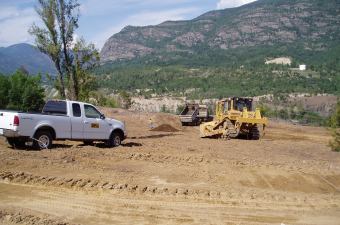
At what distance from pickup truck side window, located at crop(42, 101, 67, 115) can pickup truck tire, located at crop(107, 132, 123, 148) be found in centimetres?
248

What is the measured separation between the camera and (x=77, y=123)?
662 inches

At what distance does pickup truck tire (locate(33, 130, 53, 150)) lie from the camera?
1569 cm

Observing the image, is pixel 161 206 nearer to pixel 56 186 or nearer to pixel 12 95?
pixel 56 186

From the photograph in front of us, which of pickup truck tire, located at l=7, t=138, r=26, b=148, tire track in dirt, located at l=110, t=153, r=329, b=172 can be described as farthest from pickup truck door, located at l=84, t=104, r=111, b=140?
pickup truck tire, located at l=7, t=138, r=26, b=148

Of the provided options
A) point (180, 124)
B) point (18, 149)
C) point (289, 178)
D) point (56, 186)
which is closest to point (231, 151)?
point (289, 178)

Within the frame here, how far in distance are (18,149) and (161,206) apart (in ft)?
27.1

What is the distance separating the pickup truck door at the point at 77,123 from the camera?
16.7m

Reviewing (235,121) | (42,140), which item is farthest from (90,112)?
(235,121)

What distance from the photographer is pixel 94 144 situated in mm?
19078

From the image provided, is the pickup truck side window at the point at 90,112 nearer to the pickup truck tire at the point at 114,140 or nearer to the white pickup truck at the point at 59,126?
the white pickup truck at the point at 59,126

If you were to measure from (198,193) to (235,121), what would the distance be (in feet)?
51.8

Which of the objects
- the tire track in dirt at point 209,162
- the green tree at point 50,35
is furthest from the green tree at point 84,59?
the tire track in dirt at point 209,162

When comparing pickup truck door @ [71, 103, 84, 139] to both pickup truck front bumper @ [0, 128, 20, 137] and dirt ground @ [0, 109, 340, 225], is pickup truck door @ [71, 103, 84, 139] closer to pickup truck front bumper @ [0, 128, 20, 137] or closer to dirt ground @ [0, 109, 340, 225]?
dirt ground @ [0, 109, 340, 225]

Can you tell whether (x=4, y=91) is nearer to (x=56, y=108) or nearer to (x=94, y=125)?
(x=94, y=125)
